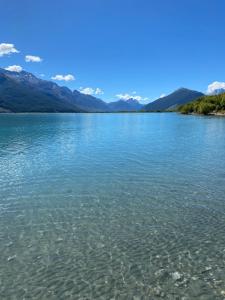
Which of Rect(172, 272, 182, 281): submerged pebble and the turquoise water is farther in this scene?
Rect(172, 272, 182, 281): submerged pebble

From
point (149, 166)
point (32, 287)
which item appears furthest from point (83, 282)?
point (149, 166)

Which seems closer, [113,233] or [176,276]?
[176,276]

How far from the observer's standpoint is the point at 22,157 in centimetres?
4709

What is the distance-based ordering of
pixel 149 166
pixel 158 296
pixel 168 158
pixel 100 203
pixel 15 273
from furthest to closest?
pixel 168 158 < pixel 149 166 < pixel 100 203 < pixel 15 273 < pixel 158 296

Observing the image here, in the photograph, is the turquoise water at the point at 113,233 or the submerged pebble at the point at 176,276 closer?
the turquoise water at the point at 113,233

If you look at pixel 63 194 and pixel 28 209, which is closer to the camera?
pixel 28 209

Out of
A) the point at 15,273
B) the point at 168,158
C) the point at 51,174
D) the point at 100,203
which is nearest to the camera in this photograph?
the point at 15,273

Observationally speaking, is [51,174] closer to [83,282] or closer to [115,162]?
[115,162]

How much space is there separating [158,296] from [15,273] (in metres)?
6.90

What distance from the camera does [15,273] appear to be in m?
14.6

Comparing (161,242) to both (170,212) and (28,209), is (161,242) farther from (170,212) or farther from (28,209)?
(28,209)

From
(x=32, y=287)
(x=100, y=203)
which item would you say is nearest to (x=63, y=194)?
(x=100, y=203)

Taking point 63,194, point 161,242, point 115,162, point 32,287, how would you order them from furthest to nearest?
point 115,162 < point 63,194 < point 161,242 < point 32,287

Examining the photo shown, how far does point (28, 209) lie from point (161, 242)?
10952 millimetres
